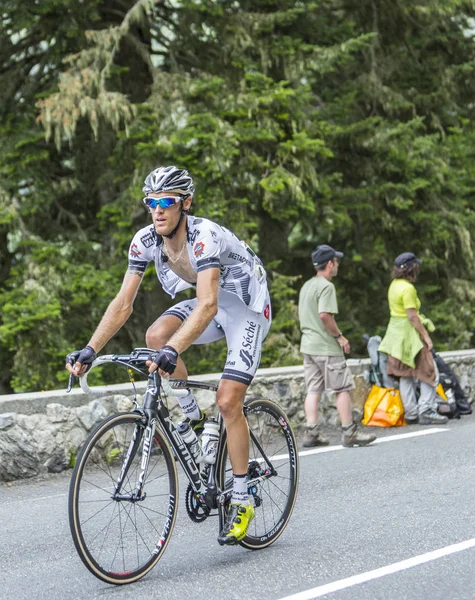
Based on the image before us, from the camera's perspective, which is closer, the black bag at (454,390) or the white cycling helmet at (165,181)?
the white cycling helmet at (165,181)

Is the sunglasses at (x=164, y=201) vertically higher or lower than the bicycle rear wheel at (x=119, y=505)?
higher

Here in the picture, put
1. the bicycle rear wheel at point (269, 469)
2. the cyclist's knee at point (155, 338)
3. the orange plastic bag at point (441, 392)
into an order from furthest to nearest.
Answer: the orange plastic bag at point (441, 392)
the bicycle rear wheel at point (269, 469)
the cyclist's knee at point (155, 338)

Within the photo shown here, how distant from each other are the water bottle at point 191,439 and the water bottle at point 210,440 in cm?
3

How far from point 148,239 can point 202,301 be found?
495mm

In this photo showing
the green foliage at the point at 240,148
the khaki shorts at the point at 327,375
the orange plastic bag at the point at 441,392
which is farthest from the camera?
the green foliage at the point at 240,148

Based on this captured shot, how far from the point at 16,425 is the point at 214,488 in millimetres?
3219

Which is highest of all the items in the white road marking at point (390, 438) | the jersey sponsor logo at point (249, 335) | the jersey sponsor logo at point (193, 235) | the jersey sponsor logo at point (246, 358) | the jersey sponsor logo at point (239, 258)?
the jersey sponsor logo at point (193, 235)

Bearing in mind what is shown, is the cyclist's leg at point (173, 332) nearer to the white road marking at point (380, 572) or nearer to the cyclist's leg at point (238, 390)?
the cyclist's leg at point (238, 390)

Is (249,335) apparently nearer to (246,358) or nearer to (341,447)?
(246,358)

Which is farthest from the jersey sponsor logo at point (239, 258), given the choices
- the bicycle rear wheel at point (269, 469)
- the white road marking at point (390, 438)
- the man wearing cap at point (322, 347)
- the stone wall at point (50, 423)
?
the man wearing cap at point (322, 347)

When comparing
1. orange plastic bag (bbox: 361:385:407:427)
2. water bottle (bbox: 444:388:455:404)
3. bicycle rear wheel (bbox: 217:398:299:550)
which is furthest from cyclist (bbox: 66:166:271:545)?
water bottle (bbox: 444:388:455:404)

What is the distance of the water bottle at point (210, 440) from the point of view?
16.3 ft

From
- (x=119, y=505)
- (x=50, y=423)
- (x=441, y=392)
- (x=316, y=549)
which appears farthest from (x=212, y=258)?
(x=441, y=392)

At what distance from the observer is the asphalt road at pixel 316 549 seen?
4465 mm
